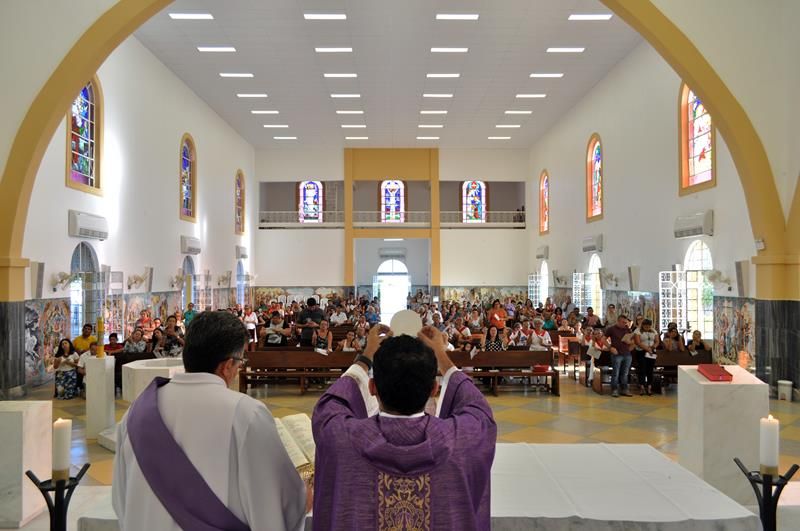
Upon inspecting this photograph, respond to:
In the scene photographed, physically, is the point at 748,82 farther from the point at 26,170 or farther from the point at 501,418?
the point at 26,170

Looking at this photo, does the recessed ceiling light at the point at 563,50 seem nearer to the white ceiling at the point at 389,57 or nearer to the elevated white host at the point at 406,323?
the white ceiling at the point at 389,57

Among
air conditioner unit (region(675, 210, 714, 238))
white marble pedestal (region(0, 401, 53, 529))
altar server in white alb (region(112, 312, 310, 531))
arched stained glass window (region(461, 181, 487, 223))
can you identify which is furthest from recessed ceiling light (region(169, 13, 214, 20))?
arched stained glass window (region(461, 181, 487, 223))

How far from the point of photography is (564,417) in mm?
9070

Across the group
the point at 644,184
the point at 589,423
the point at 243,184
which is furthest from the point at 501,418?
the point at 243,184

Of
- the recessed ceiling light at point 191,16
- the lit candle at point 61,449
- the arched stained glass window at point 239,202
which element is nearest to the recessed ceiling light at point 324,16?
the recessed ceiling light at point 191,16

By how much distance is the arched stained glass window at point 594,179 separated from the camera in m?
20.0

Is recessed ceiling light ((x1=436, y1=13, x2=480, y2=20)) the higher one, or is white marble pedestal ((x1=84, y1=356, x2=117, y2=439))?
recessed ceiling light ((x1=436, y1=13, x2=480, y2=20))

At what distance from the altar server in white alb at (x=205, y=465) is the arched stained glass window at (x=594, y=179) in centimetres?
1885

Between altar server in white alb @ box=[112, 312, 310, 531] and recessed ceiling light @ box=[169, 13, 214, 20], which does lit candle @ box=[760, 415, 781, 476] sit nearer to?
altar server in white alb @ box=[112, 312, 310, 531]

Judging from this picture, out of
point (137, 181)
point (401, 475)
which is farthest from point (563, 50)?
point (401, 475)

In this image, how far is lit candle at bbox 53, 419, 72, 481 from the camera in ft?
9.23

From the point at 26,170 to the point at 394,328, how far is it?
28.3ft

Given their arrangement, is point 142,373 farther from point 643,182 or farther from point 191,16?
point 643,182

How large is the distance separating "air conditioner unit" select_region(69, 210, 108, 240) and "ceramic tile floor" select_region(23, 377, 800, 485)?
10.5 feet
